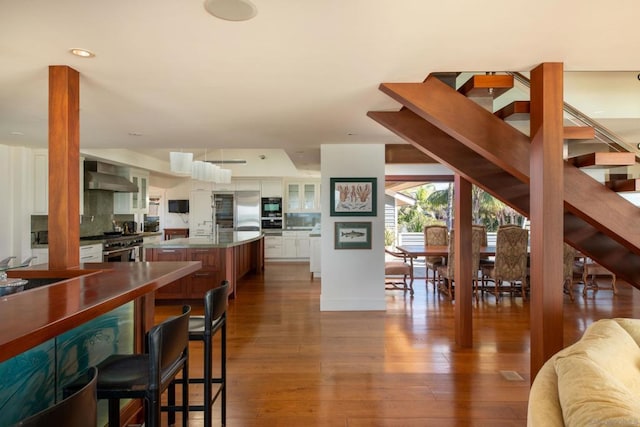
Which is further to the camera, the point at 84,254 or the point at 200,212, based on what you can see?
the point at 200,212

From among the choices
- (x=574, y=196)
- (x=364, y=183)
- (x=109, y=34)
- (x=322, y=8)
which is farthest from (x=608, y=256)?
(x=109, y=34)

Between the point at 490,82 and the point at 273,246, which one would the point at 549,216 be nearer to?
the point at 490,82

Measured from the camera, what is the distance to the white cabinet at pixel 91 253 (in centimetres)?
502

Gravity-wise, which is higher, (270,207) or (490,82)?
(490,82)

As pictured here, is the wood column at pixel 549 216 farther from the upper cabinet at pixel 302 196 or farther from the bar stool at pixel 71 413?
the upper cabinet at pixel 302 196

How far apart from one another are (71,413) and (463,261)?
3.34 metres

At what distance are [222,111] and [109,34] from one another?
142 centimetres

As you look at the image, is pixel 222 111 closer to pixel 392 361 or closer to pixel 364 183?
pixel 364 183

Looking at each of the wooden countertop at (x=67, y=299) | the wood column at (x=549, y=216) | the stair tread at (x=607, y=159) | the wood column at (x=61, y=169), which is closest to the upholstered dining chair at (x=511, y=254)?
the stair tread at (x=607, y=159)

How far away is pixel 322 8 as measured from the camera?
5.11ft

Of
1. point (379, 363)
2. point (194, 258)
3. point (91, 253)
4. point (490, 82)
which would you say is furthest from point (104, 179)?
point (490, 82)

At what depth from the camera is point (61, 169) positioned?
2.20 meters

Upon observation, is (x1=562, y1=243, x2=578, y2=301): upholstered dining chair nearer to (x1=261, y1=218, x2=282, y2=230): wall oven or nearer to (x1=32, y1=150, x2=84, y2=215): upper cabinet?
(x1=261, y1=218, x2=282, y2=230): wall oven

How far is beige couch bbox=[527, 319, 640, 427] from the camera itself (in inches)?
34.6
